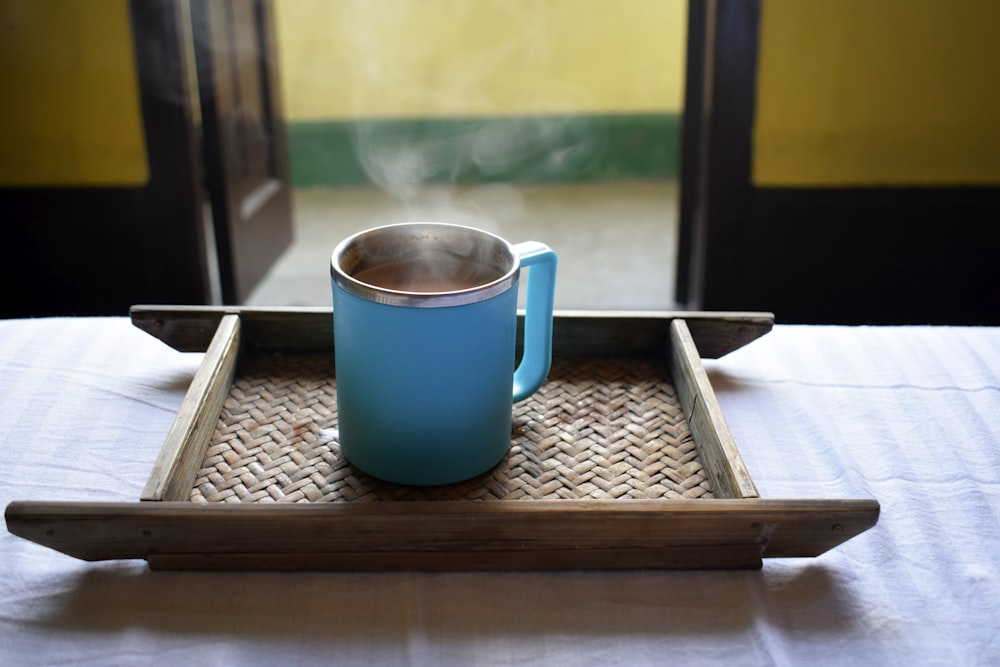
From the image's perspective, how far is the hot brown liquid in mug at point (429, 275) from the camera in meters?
0.78

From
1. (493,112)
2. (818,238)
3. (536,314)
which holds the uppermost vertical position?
(536,314)

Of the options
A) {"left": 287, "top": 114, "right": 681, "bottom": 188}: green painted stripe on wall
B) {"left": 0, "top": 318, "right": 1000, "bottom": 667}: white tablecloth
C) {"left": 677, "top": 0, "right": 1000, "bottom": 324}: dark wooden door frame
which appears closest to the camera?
{"left": 0, "top": 318, "right": 1000, "bottom": 667}: white tablecloth

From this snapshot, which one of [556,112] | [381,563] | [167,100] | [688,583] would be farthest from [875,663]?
[556,112]

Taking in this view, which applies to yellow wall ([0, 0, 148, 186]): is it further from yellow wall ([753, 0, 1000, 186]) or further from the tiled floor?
yellow wall ([753, 0, 1000, 186])

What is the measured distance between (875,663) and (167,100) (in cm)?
208

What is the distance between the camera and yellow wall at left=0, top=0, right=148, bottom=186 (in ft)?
7.23

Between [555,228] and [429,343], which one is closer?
[429,343]

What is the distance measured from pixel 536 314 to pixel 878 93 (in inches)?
67.5

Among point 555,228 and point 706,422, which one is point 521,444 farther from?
point 555,228

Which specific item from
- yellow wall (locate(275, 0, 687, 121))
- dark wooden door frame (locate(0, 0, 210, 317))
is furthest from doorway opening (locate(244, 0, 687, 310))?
dark wooden door frame (locate(0, 0, 210, 317))

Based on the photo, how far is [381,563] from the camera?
69 cm

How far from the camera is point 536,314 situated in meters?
0.82

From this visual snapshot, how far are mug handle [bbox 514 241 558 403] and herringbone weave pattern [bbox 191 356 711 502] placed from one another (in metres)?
0.05

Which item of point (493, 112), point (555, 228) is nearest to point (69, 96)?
point (555, 228)
